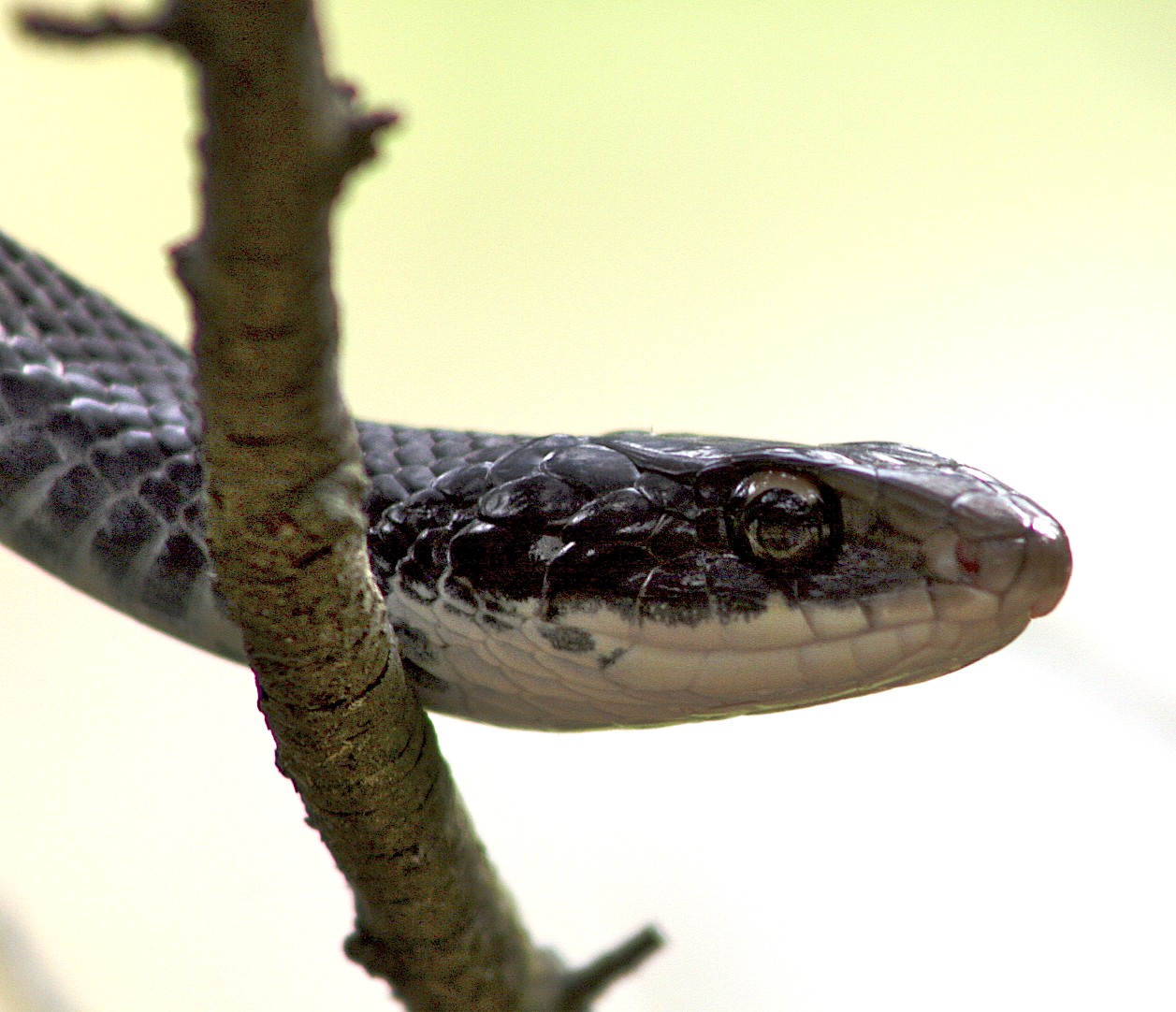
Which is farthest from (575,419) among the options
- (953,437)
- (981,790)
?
(981,790)

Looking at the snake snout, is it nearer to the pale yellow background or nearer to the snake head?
the snake head

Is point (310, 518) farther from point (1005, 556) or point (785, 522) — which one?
point (1005, 556)

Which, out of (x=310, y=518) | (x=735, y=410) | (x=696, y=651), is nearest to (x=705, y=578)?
(x=696, y=651)

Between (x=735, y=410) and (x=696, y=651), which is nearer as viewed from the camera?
(x=696, y=651)

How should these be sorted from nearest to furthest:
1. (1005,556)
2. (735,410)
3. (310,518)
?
1. (310,518)
2. (1005,556)
3. (735,410)

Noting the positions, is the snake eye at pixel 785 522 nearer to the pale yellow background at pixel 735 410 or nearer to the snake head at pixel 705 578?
the snake head at pixel 705 578

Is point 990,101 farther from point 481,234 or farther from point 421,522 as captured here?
point 421,522
